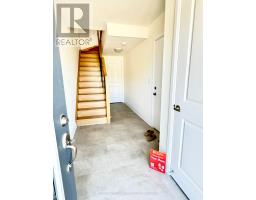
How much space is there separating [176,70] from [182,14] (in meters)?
0.55

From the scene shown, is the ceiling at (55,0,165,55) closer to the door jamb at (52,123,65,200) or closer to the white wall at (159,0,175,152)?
the white wall at (159,0,175,152)

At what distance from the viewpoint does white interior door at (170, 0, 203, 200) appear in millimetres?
1220

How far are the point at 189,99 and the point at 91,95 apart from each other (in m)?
3.13

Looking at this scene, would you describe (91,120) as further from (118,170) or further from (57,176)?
(57,176)

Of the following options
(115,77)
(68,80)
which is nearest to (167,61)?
(68,80)

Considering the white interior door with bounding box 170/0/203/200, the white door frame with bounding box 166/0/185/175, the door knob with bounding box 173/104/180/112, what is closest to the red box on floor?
the white door frame with bounding box 166/0/185/175

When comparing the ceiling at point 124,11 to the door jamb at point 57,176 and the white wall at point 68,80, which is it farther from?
the door jamb at point 57,176

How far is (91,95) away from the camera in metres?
3.99

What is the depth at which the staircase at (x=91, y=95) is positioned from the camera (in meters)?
3.64

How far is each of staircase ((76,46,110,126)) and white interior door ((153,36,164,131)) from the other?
4.29 ft

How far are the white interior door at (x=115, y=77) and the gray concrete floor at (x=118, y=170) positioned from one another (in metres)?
3.01

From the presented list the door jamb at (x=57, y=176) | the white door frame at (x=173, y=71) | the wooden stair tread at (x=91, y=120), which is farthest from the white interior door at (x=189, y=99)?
the wooden stair tread at (x=91, y=120)
